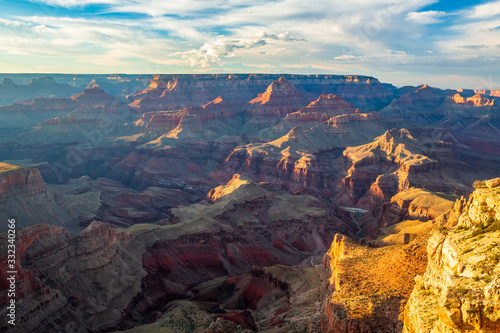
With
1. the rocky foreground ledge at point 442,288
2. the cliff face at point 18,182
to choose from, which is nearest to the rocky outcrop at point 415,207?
the rocky foreground ledge at point 442,288

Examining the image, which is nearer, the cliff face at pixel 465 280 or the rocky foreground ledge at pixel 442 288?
the cliff face at pixel 465 280

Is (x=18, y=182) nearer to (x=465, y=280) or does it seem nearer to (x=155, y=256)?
(x=155, y=256)

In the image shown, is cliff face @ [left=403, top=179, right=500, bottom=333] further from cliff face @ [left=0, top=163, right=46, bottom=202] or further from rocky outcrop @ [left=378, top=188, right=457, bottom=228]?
cliff face @ [left=0, top=163, right=46, bottom=202]

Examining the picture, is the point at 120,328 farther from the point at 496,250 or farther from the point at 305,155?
the point at 305,155

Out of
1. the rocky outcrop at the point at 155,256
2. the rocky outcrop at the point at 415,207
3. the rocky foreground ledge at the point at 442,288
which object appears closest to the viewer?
the rocky foreground ledge at the point at 442,288

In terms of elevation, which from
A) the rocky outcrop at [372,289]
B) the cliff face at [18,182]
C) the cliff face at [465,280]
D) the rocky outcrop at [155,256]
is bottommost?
the rocky outcrop at [155,256]

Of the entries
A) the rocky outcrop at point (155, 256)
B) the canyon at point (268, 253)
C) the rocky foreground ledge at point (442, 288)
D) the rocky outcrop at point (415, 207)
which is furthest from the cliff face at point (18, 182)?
the rocky outcrop at point (415, 207)

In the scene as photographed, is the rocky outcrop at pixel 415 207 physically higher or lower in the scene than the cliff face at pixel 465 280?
lower

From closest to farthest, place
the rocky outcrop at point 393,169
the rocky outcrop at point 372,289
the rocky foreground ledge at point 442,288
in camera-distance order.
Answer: the rocky foreground ledge at point 442,288
the rocky outcrop at point 372,289
the rocky outcrop at point 393,169

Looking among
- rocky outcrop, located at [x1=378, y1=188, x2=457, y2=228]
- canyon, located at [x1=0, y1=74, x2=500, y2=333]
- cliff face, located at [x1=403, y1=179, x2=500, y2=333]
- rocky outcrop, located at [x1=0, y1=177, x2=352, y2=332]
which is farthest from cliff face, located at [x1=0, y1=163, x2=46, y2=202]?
cliff face, located at [x1=403, y1=179, x2=500, y2=333]

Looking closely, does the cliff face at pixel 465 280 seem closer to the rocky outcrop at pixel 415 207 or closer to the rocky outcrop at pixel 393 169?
the rocky outcrop at pixel 415 207
